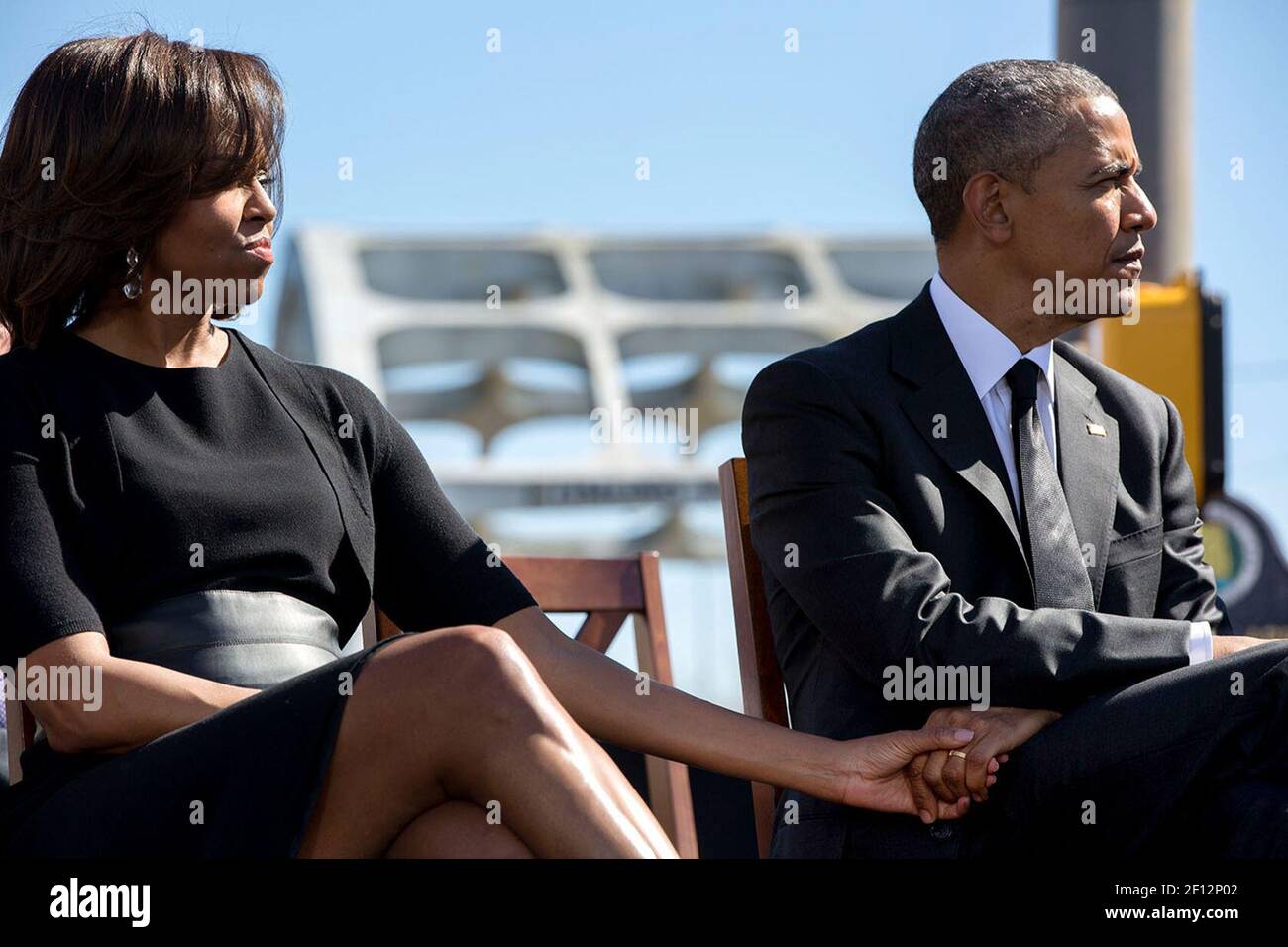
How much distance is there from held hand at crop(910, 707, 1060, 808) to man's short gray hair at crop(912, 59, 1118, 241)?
88 cm

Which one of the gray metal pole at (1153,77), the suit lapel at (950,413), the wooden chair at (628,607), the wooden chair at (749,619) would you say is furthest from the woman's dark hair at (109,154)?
the gray metal pole at (1153,77)

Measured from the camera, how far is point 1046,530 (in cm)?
248

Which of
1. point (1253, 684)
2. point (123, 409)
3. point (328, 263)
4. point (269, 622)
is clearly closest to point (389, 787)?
point (269, 622)

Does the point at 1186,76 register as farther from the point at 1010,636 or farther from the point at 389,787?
the point at 389,787

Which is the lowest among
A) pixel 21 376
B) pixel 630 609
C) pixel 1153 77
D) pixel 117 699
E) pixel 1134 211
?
pixel 630 609

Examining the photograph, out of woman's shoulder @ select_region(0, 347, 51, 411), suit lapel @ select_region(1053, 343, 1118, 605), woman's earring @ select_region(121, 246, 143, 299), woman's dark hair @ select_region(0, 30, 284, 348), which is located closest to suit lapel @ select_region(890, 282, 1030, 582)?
suit lapel @ select_region(1053, 343, 1118, 605)

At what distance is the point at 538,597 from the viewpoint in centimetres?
331

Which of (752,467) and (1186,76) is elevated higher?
(1186,76)

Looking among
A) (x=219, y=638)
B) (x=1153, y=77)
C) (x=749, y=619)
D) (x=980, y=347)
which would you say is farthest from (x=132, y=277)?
(x=1153, y=77)

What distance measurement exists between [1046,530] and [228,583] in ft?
3.77

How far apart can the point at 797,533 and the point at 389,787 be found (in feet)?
2.71

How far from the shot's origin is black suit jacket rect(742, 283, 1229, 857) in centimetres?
227

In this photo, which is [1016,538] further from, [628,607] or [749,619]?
[628,607]

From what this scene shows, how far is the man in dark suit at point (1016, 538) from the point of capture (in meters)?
2.14
